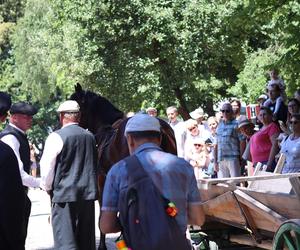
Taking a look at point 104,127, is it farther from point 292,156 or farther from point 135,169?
point 135,169

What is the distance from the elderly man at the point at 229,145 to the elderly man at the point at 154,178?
26.3ft

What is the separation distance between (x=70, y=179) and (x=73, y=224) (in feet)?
1.84

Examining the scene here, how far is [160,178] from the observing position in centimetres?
410

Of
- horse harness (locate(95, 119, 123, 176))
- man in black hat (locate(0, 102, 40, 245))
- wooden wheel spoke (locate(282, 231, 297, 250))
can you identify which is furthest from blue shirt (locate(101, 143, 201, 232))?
horse harness (locate(95, 119, 123, 176))

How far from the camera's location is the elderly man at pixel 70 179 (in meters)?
7.87

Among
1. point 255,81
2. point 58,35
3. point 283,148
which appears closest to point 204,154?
point 283,148

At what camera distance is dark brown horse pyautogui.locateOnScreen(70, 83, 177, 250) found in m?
8.80

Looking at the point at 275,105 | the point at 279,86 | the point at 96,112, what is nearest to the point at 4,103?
the point at 96,112

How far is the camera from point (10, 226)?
4312 millimetres

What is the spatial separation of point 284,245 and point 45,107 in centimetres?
Answer: 4802

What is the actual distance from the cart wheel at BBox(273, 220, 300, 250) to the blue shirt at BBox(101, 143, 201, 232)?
117 centimetres

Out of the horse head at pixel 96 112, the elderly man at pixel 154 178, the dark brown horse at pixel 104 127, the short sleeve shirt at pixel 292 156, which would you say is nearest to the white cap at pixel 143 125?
the elderly man at pixel 154 178

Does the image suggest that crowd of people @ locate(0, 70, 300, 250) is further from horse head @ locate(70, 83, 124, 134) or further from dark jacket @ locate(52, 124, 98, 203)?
horse head @ locate(70, 83, 124, 134)

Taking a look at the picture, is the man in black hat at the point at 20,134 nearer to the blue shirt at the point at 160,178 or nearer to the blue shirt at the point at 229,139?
the blue shirt at the point at 160,178
